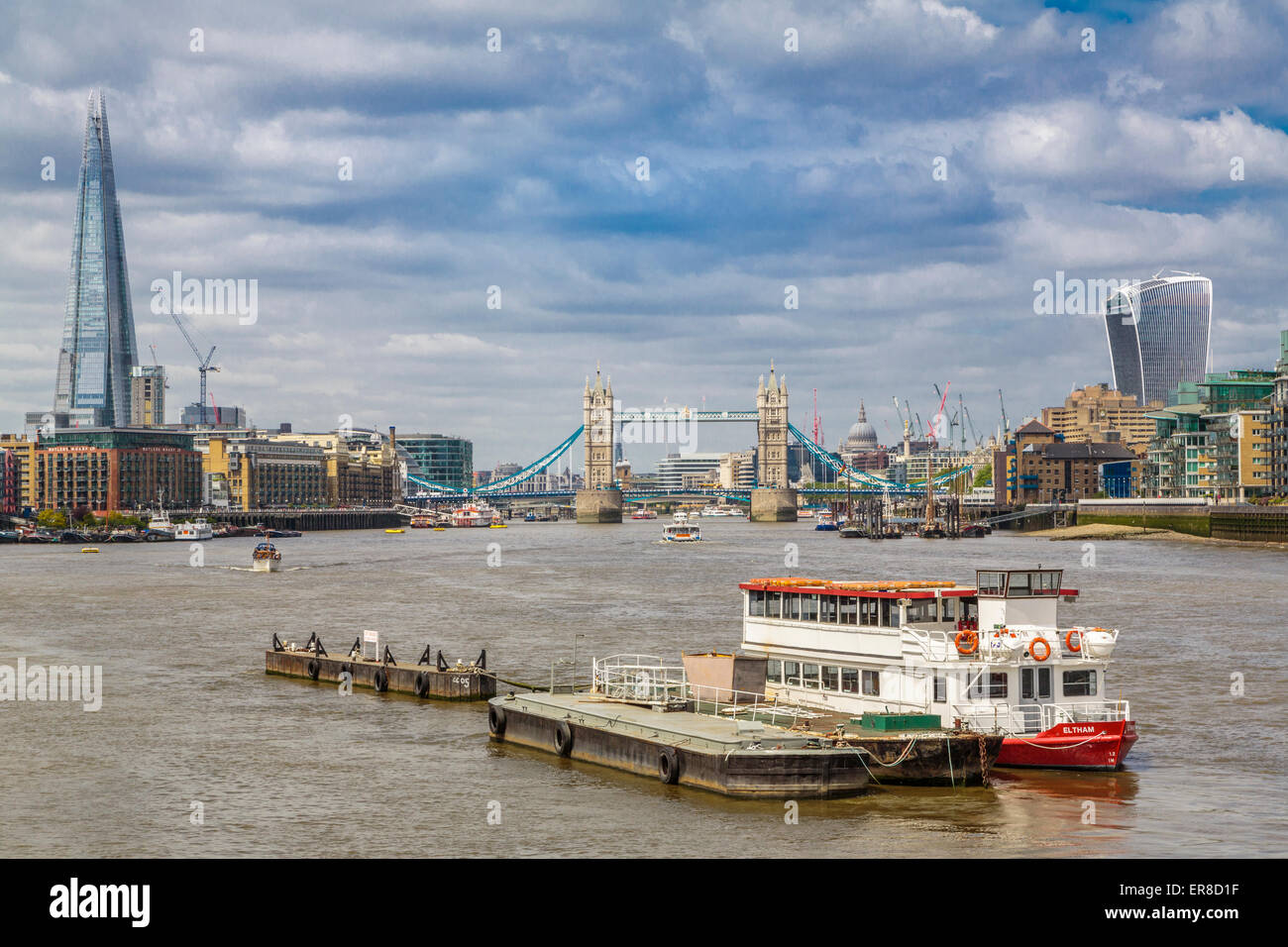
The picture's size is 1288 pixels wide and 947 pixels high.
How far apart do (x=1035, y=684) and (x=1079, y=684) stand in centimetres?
96

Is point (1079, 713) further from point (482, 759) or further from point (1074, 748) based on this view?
point (482, 759)

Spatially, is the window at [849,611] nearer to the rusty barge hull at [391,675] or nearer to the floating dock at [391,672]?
the rusty barge hull at [391,675]

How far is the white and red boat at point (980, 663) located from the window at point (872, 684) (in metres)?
0.02

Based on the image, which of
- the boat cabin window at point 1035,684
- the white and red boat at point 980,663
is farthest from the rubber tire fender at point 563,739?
the boat cabin window at point 1035,684

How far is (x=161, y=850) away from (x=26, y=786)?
6539 millimetres

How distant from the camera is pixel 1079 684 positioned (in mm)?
28500

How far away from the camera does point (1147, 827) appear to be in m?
24.0

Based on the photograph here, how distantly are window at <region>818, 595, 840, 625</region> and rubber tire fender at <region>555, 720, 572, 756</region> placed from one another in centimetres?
573

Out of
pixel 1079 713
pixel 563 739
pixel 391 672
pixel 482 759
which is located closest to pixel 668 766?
pixel 563 739

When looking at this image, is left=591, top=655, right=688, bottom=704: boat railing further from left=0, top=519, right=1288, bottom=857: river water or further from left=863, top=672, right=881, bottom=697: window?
left=863, top=672, right=881, bottom=697: window

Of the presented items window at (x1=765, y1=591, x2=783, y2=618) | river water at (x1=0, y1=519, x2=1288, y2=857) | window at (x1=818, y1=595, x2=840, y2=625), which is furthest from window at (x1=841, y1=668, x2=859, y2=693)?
river water at (x1=0, y1=519, x2=1288, y2=857)

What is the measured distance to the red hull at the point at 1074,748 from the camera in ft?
90.6

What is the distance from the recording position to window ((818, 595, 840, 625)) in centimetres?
2995
